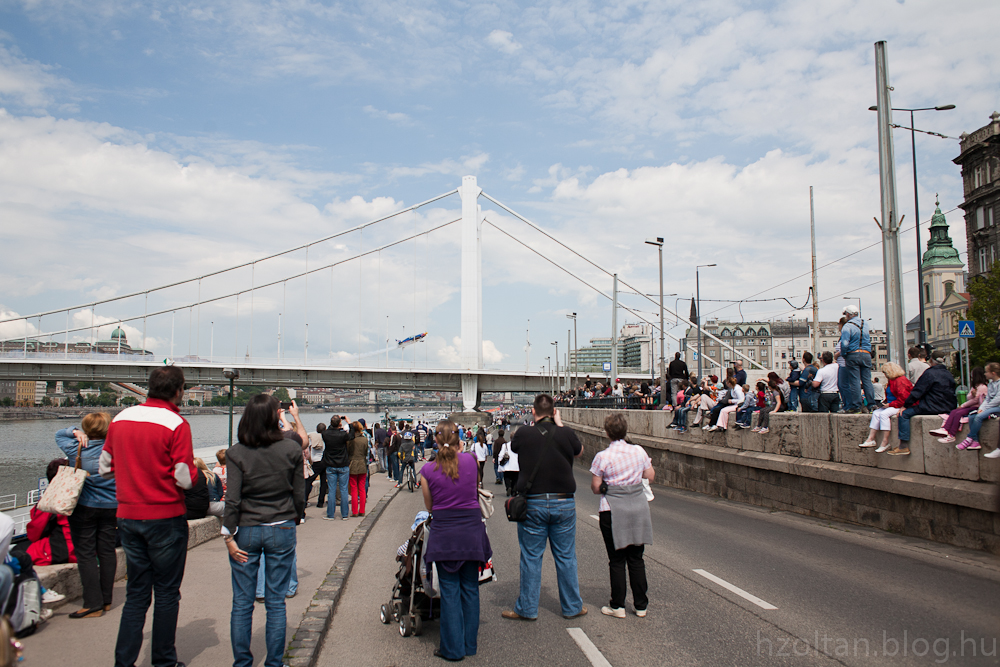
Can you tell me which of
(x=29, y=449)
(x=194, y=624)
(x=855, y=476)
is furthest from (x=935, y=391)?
(x=29, y=449)

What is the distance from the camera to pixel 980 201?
61.2 m

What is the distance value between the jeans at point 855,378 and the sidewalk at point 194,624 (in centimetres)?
833

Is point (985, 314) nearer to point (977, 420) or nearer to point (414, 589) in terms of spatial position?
point (977, 420)

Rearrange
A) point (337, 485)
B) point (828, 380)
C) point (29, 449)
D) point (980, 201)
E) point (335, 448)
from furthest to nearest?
point (980, 201) < point (29, 449) < point (828, 380) < point (337, 485) < point (335, 448)

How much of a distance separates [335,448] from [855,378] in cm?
846

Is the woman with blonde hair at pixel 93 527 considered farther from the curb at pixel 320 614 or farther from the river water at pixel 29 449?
the river water at pixel 29 449

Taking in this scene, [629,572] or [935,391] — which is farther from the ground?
[935,391]

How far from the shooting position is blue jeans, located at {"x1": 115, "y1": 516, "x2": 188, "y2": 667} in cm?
A: 414

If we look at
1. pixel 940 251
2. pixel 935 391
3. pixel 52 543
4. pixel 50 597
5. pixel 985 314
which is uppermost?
pixel 940 251

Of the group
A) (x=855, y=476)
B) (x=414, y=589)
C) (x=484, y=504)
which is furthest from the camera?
(x=855, y=476)

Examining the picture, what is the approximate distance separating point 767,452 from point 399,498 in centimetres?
808

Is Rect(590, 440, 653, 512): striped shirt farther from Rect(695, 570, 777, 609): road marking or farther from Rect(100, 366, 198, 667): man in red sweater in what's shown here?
Rect(100, 366, 198, 667): man in red sweater

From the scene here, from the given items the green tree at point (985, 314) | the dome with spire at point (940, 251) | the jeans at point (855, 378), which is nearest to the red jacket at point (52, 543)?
the jeans at point (855, 378)

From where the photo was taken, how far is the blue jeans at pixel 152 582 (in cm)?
414
